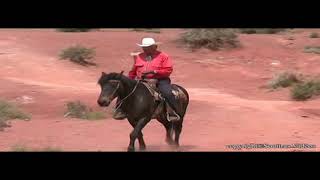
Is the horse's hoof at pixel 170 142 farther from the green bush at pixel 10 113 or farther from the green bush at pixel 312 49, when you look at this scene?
the green bush at pixel 312 49

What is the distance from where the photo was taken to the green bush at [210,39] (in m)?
32.5

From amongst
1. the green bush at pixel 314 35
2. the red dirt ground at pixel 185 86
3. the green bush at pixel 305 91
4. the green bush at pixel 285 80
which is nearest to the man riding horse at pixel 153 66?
the red dirt ground at pixel 185 86

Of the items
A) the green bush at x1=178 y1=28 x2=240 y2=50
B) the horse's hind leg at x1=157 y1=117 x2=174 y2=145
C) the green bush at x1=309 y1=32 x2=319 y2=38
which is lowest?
the green bush at x1=309 y1=32 x2=319 y2=38

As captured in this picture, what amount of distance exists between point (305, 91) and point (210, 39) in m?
12.8

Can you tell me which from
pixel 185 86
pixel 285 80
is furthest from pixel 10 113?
pixel 285 80

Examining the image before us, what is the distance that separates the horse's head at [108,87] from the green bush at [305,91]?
10889 mm

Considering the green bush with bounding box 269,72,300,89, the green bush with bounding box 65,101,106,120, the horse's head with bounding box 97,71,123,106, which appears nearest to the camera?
the horse's head with bounding box 97,71,123,106

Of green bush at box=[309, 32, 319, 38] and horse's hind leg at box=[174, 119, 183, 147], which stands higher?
horse's hind leg at box=[174, 119, 183, 147]

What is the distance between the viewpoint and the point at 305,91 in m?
20.2

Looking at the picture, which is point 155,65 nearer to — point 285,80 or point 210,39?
point 285,80

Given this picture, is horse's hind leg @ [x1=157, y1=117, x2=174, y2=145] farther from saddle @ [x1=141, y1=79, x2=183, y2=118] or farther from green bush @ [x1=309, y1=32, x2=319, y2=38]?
green bush @ [x1=309, y1=32, x2=319, y2=38]

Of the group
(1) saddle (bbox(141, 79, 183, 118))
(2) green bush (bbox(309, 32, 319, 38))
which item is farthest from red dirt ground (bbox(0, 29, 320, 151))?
(1) saddle (bbox(141, 79, 183, 118))

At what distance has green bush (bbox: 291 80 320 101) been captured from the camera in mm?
20125

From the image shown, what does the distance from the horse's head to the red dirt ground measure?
216 cm
